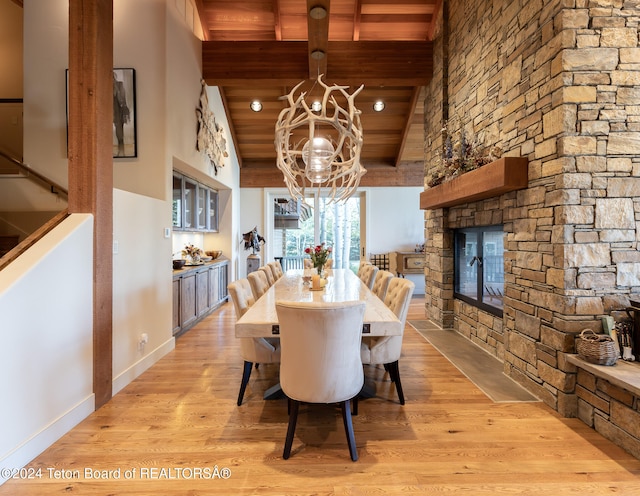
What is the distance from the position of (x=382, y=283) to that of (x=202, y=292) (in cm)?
294

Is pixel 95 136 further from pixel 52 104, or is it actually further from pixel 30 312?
pixel 52 104

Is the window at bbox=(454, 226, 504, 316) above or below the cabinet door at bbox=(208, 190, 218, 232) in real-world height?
below

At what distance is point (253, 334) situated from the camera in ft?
6.88

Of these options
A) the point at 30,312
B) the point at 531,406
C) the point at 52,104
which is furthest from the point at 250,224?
the point at 531,406

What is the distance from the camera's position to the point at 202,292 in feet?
17.0

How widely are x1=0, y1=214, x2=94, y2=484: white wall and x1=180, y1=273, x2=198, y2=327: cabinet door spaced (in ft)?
6.38

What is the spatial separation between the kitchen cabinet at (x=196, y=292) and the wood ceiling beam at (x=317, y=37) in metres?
3.40

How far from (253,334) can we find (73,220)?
5.12ft

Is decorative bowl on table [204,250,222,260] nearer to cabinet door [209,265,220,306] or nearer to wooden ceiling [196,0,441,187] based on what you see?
cabinet door [209,265,220,306]

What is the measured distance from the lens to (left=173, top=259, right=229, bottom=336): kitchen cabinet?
430 cm

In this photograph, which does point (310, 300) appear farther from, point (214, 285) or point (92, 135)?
point (214, 285)

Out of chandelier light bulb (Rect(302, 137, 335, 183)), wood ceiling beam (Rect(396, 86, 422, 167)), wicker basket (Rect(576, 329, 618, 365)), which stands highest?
wood ceiling beam (Rect(396, 86, 422, 167))

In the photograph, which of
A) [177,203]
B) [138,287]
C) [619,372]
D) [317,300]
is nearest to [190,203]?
[177,203]

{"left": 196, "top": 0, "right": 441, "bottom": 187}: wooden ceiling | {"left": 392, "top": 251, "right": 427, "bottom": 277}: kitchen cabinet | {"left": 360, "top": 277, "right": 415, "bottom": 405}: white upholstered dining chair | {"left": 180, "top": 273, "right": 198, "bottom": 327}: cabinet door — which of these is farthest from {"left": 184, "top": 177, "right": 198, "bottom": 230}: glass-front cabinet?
{"left": 392, "top": 251, "right": 427, "bottom": 277}: kitchen cabinet
